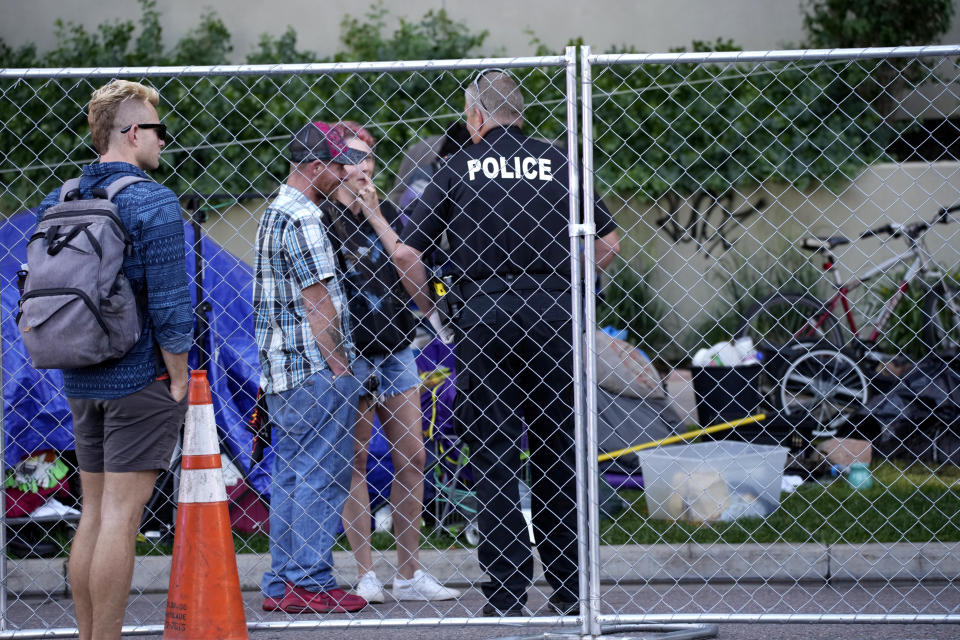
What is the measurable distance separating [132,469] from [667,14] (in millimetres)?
7872

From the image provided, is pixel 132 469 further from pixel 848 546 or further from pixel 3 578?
pixel 848 546

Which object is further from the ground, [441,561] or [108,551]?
[108,551]

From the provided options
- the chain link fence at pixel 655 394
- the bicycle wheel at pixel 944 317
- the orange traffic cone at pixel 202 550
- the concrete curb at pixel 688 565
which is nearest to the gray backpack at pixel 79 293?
the orange traffic cone at pixel 202 550

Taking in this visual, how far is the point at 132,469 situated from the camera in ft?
11.8

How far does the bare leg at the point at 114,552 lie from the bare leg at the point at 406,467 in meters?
1.46

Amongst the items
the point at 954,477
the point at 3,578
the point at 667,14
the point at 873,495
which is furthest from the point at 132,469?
the point at 667,14

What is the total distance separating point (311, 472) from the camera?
4590 millimetres

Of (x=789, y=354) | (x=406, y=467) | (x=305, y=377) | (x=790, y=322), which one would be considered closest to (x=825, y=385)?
(x=789, y=354)

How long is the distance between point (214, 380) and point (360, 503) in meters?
1.32

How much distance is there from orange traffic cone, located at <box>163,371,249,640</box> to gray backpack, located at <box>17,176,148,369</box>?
57 centimetres

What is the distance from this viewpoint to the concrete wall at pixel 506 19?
33.0 ft

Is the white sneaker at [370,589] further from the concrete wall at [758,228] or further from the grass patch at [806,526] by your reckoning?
the concrete wall at [758,228]

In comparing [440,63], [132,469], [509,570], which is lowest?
[509,570]

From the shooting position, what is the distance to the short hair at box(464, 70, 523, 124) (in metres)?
4.50
